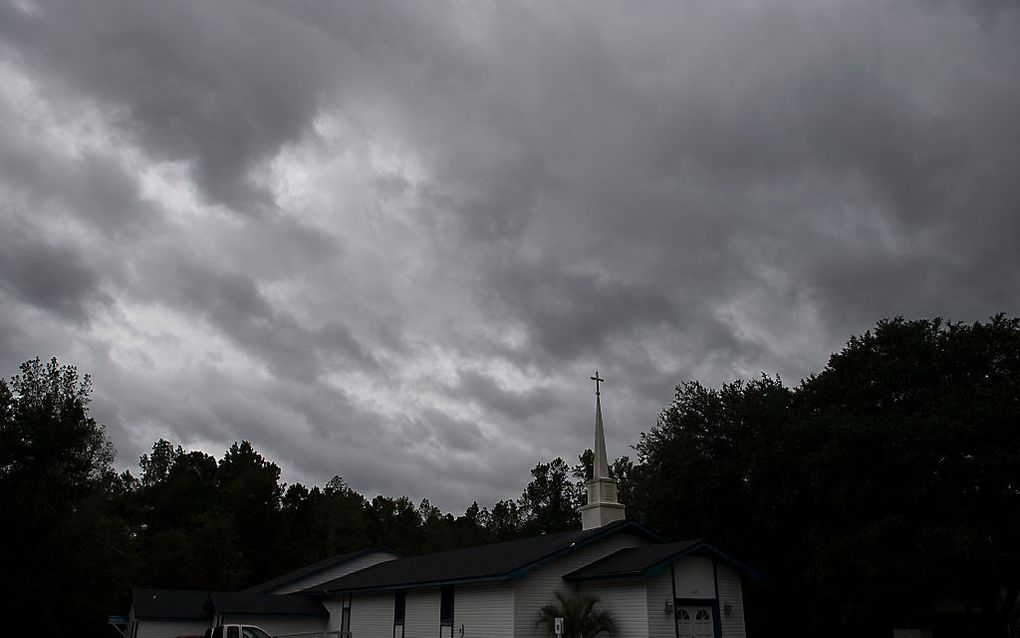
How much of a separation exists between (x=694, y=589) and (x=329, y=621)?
21308 millimetres

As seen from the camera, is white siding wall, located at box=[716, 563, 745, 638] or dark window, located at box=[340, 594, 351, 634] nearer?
white siding wall, located at box=[716, 563, 745, 638]

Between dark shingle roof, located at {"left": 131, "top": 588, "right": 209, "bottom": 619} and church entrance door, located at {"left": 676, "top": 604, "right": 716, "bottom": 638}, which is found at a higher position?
dark shingle roof, located at {"left": 131, "top": 588, "right": 209, "bottom": 619}

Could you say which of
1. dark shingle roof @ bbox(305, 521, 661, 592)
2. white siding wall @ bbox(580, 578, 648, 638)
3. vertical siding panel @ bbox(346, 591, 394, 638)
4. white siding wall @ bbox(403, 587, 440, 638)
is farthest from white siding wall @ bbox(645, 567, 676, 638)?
vertical siding panel @ bbox(346, 591, 394, 638)

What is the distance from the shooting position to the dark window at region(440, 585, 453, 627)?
95.7ft

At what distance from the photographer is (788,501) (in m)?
35.4

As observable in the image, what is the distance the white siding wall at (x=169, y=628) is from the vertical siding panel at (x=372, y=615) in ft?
25.1

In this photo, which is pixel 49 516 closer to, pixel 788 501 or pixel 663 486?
pixel 663 486

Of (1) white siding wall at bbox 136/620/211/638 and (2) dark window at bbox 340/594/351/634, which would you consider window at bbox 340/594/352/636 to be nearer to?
(2) dark window at bbox 340/594/351/634

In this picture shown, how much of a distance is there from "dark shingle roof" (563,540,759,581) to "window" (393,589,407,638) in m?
8.62

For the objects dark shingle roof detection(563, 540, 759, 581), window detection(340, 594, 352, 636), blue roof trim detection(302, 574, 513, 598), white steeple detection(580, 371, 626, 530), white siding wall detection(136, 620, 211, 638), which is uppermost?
white steeple detection(580, 371, 626, 530)

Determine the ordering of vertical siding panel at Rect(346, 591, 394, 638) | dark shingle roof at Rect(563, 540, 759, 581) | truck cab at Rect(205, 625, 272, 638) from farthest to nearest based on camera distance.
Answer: vertical siding panel at Rect(346, 591, 394, 638)
truck cab at Rect(205, 625, 272, 638)
dark shingle roof at Rect(563, 540, 759, 581)

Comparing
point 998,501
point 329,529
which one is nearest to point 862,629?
point 998,501

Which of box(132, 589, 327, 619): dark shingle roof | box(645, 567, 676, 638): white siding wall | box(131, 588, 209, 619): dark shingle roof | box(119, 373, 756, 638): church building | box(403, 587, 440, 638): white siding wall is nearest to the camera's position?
box(645, 567, 676, 638): white siding wall

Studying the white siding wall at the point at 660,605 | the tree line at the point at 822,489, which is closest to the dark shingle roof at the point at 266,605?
the tree line at the point at 822,489
